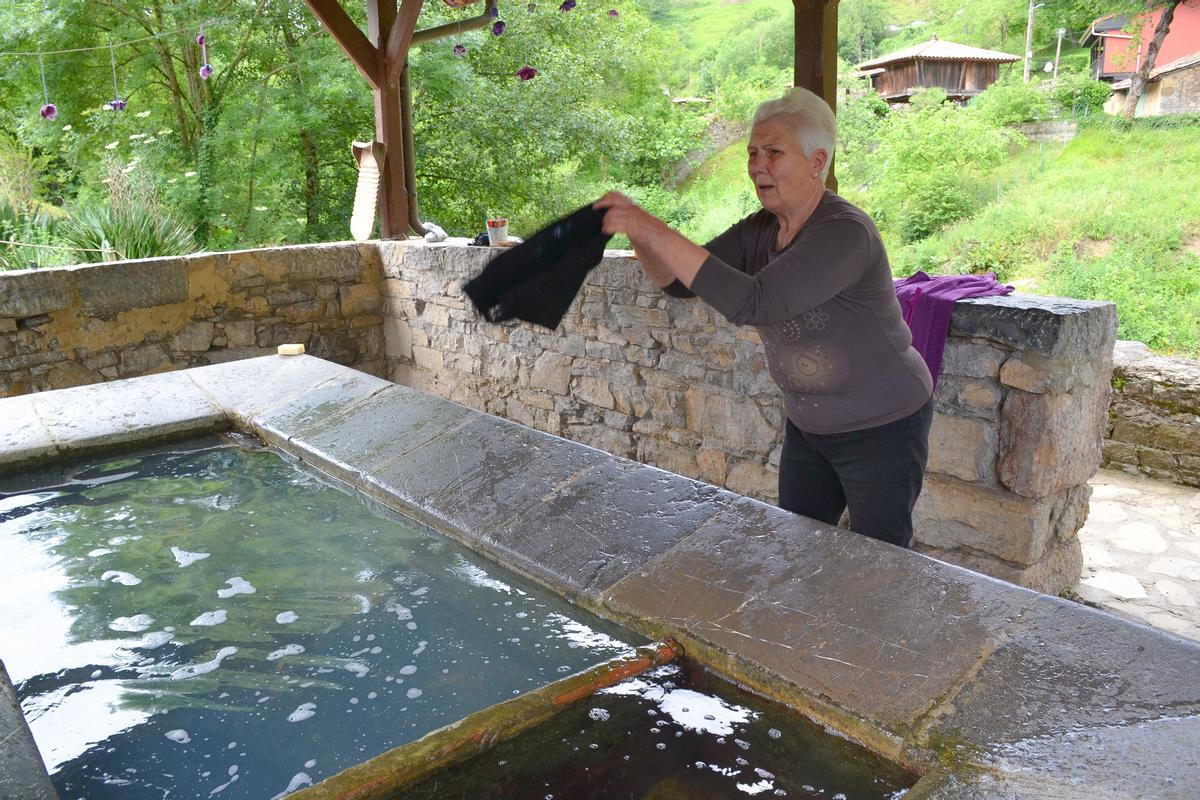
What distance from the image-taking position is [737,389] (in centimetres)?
363

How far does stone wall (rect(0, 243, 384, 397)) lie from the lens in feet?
15.3

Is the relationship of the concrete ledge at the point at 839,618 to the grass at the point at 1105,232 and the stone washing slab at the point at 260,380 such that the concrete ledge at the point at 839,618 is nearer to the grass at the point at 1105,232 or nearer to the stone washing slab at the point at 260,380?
the stone washing slab at the point at 260,380

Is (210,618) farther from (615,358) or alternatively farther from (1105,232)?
(1105,232)

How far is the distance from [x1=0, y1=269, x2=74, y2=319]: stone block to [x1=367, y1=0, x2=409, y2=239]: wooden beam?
2041 millimetres

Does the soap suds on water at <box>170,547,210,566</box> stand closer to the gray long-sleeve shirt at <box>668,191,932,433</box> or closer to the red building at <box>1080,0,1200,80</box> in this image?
the gray long-sleeve shirt at <box>668,191,932,433</box>

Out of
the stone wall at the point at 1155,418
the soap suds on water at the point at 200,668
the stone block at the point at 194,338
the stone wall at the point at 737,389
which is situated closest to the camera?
the soap suds on water at the point at 200,668

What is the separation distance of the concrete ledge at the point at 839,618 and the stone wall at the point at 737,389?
1.17 m

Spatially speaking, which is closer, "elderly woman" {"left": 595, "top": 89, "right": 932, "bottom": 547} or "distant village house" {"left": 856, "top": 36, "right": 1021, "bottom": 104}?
"elderly woman" {"left": 595, "top": 89, "right": 932, "bottom": 547}

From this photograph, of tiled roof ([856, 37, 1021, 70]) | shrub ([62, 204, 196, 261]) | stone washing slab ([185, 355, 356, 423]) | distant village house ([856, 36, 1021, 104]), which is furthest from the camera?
distant village house ([856, 36, 1021, 104])

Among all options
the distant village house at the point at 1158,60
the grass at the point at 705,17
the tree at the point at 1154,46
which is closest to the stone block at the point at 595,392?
the distant village house at the point at 1158,60

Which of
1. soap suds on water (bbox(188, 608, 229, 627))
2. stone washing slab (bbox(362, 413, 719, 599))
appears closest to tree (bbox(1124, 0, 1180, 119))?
stone washing slab (bbox(362, 413, 719, 599))

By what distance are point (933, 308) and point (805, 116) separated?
1106mm

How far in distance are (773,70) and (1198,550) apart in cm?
2337

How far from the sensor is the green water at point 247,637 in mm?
1463
